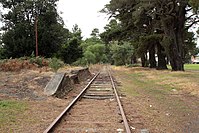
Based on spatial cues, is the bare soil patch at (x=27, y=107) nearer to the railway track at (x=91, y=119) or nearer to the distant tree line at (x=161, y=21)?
the railway track at (x=91, y=119)

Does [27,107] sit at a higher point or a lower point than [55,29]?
lower

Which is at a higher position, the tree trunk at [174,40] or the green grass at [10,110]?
the tree trunk at [174,40]

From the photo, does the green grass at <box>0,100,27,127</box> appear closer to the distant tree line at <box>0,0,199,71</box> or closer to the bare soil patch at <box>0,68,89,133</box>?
the bare soil patch at <box>0,68,89,133</box>

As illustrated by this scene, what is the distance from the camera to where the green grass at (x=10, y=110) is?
870 centimetres

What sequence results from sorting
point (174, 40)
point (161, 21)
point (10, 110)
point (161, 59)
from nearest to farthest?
point (10, 110) → point (174, 40) → point (161, 21) → point (161, 59)

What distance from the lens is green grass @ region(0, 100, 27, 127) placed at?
8.70m

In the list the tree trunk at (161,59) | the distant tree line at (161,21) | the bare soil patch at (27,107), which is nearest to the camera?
the bare soil patch at (27,107)

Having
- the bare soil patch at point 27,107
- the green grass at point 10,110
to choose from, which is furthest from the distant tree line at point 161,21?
the green grass at point 10,110

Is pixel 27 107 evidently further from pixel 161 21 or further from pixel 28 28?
pixel 28 28

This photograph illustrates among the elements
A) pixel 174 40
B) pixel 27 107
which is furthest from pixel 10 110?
pixel 174 40

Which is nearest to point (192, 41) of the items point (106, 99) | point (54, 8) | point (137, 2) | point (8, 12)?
point (137, 2)

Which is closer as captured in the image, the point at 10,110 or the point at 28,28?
the point at 10,110

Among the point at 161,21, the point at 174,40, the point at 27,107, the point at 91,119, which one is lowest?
the point at 91,119

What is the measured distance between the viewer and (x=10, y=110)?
10062 mm
